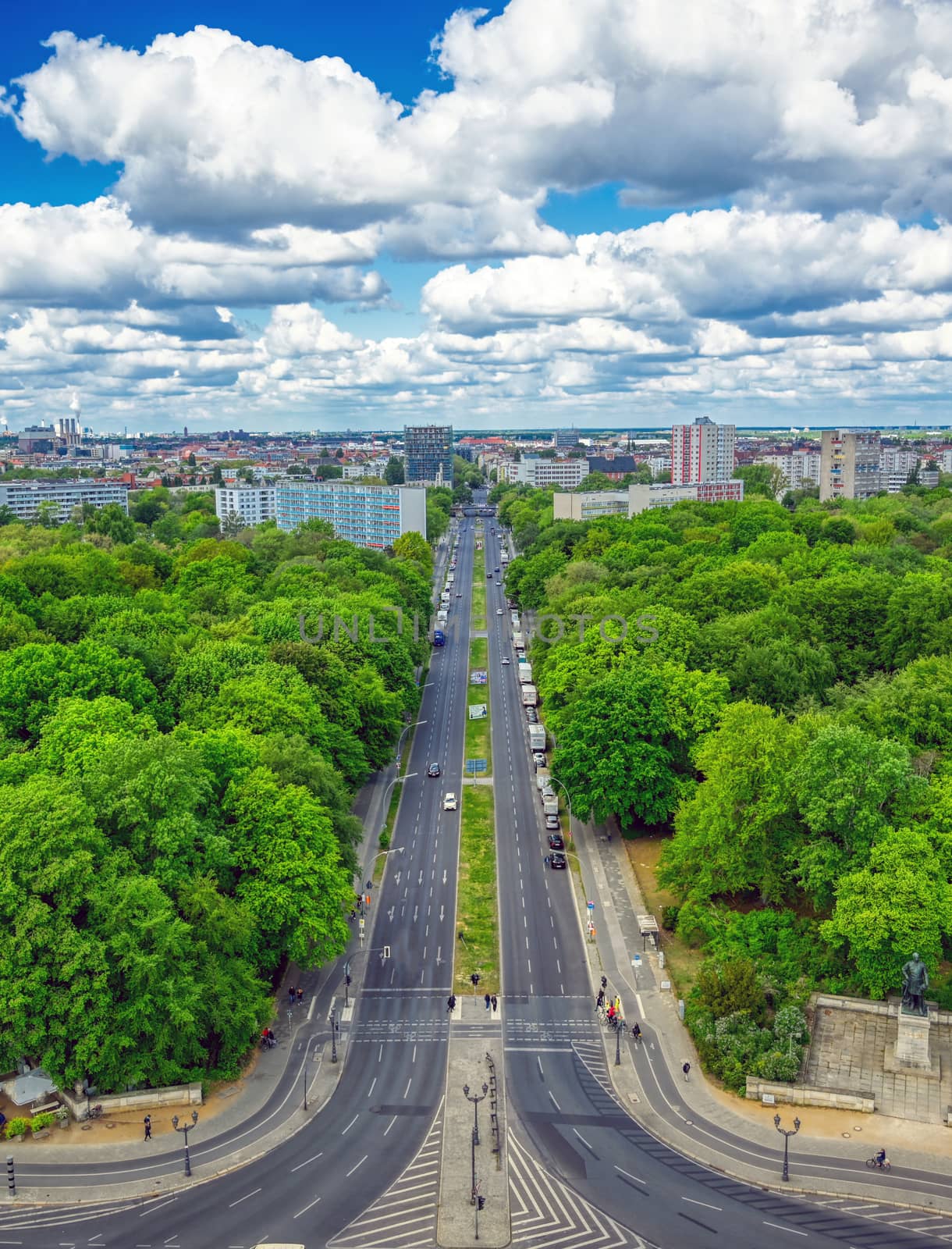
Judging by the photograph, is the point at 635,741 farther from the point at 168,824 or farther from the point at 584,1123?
the point at 168,824

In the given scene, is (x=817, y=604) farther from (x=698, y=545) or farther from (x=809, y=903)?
(x=698, y=545)

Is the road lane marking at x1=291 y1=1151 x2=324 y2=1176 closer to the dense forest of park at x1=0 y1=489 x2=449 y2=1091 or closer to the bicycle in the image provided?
the dense forest of park at x1=0 y1=489 x2=449 y2=1091

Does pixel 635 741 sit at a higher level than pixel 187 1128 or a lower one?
higher

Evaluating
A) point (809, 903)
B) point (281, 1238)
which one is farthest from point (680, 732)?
point (281, 1238)

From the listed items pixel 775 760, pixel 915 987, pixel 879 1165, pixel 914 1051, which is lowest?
pixel 879 1165

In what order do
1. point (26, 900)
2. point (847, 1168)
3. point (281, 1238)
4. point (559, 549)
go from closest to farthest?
point (281, 1238), point (847, 1168), point (26, 900), point (559, 549)

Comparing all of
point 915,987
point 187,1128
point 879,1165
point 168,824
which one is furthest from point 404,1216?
point 915,987

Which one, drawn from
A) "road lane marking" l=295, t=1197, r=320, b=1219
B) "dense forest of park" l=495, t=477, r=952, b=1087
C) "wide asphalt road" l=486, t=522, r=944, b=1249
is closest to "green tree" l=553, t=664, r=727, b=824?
"dense forest of park" l=495, t=477, r=952, b=1087

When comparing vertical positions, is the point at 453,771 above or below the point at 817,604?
below
